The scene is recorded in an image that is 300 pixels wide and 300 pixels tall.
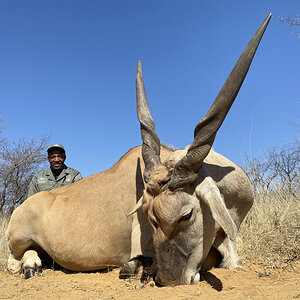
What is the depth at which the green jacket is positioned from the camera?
23.0 feet

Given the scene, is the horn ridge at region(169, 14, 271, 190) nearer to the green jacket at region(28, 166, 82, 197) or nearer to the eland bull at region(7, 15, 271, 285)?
the eland bull at region(7, 15, 271, 285)

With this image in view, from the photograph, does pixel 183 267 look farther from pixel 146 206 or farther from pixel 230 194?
pixel 230 194

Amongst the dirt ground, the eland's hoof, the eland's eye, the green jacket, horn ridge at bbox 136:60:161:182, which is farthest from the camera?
the green jacket

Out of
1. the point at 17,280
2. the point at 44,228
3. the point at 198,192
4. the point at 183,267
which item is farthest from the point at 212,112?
the point at 17,280

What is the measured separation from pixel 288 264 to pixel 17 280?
125 inches

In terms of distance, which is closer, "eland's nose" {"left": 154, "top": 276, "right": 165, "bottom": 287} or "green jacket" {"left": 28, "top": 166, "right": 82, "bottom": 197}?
"eland's nose" {"left": 154, "top": 276, "right": 165, "bottom": 287}

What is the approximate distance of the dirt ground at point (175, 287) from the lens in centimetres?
251

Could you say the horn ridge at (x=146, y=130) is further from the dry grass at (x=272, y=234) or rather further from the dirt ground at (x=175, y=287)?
the dry grass at (x=272, y=234)

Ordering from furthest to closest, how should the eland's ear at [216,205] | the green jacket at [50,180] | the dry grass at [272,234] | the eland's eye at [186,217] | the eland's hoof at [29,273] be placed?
1. the green jacket at [50,180]
2. the eland's hoof at [29,273]
3. the dry grass at [272,234]
4. the eland's eye at [186,217]
5. the eland's ear at [216,205]

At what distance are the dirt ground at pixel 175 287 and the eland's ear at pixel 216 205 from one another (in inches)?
17.1

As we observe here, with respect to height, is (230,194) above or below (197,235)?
above

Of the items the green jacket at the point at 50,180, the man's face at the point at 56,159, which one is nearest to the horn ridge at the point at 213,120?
the green jacket at the point at 50,180

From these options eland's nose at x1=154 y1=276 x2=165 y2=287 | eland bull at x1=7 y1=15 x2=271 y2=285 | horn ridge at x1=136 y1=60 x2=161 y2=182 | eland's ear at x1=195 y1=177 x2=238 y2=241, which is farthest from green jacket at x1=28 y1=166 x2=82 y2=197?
eland's ear at x1=195 y1=177 x2=238 y2=241

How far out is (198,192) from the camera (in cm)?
301
